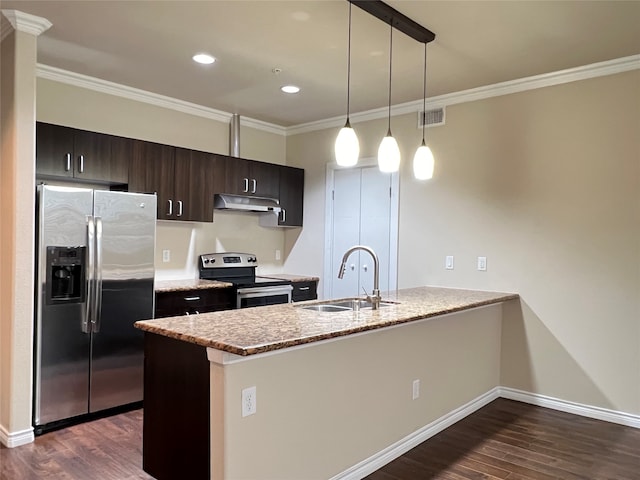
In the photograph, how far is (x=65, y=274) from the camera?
3.44 metres

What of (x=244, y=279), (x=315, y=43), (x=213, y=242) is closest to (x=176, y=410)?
(x=315, y=43)

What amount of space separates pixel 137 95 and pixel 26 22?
1421 millimetres

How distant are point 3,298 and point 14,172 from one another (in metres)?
→ 0.83

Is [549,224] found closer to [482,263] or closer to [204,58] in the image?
[482,263]

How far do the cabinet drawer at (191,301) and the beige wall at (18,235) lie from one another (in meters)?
1.05

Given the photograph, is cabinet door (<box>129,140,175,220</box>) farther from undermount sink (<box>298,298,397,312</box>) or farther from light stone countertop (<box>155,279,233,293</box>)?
undermount sink (<box>298,298,397,312</box>)

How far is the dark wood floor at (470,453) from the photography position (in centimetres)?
278

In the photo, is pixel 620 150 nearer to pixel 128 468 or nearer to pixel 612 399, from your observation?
pixel 612 399

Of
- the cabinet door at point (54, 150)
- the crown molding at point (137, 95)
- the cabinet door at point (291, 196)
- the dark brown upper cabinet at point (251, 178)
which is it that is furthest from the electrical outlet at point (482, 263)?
the cabinet door at point (54, 150)

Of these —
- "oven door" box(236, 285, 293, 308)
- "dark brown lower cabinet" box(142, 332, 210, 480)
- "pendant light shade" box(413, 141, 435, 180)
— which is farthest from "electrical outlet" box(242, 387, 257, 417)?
"oven door" box(236, 285, 293, 308)

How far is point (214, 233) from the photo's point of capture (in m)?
5.11

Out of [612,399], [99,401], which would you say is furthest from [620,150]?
[99,401]

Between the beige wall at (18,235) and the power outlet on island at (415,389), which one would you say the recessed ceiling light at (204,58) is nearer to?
the beige wall at (18,235)

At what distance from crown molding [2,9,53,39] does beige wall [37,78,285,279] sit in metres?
0.89
